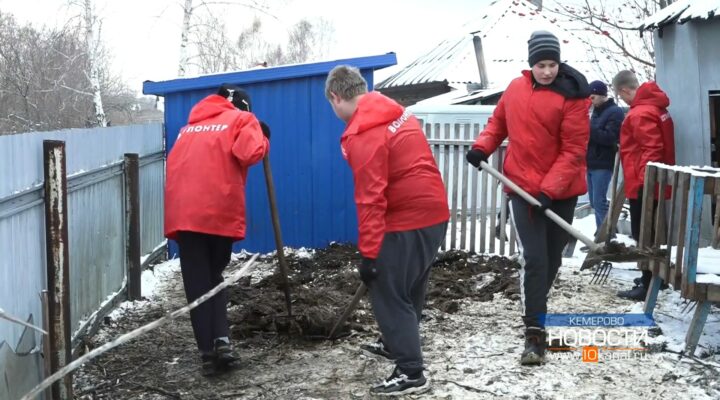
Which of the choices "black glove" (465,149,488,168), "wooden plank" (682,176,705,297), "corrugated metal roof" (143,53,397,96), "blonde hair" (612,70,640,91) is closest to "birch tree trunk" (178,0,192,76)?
"corrugated metal roof" (143,53,397,96)

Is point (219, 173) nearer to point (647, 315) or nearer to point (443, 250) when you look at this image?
point (647, 315)

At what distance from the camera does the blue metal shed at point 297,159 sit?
822 cm

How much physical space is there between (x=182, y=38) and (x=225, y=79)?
9.49m

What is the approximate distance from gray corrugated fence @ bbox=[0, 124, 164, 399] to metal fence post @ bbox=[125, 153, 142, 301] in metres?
0.06

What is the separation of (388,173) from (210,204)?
116 centimetres

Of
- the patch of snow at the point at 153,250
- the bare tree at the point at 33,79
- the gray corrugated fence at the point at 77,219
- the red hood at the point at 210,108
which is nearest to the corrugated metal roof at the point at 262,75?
the gray corrugated fence at the point at 77,219

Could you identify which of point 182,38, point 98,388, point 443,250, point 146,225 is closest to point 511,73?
point 182,38

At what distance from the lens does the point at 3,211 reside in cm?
358

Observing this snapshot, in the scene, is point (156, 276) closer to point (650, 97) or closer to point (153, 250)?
point (153, 250)

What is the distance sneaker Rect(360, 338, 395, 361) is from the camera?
188 inches

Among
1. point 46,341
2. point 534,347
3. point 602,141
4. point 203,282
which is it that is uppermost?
point 602,141

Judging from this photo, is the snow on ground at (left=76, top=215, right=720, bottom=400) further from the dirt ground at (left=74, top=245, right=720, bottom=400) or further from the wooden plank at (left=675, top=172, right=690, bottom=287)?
the wooden plank at (left=675, top=172, right=690, bottom=287)

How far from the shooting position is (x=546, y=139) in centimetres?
456

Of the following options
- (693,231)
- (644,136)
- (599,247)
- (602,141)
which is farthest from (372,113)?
(602,141)
